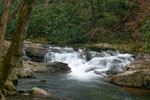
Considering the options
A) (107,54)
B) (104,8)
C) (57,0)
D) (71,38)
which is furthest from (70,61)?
(57,0)

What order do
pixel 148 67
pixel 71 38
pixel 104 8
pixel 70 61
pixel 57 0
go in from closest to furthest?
pixel 148 67
pixel 70 61
pixel 71 38
pixel 104 8
pixel 57 0

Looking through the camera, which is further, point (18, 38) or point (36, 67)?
point (36, 67)

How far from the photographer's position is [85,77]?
1328 cm

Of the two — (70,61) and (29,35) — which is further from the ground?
(29,35)

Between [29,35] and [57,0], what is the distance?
253 inches

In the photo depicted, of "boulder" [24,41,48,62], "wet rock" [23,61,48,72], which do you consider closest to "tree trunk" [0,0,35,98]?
"wet rock" [23,61,48,72]

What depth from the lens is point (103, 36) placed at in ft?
79.1

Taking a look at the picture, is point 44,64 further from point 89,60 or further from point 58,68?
point 89,60

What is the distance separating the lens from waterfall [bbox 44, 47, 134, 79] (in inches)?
584

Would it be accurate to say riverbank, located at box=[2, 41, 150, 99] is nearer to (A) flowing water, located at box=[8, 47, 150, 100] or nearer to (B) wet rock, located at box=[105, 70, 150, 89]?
(B) wet rock, located at box=[105, 70, 150, 89]

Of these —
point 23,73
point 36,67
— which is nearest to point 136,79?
point 23,73

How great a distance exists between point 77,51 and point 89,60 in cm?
210

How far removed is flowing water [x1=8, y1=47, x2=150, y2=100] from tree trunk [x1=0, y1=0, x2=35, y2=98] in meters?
2.43

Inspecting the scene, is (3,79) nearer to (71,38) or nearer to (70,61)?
(70,61)
